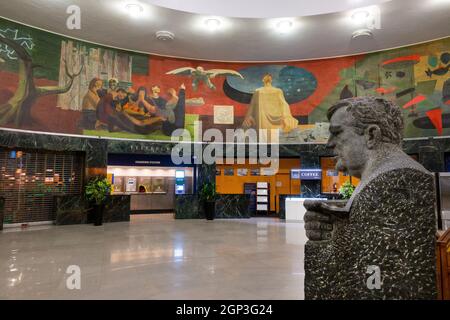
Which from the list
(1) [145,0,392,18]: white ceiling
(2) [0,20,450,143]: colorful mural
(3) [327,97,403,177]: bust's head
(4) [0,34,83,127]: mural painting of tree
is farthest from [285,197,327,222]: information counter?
(3) [327,97,403,177]: bust's head

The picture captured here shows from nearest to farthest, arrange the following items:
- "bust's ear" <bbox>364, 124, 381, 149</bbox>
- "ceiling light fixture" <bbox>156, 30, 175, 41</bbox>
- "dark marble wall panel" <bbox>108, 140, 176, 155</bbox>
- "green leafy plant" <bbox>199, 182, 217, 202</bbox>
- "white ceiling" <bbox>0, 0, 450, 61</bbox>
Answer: "bust's ear" <bbox>364, 124, 381, 149</bbox> → "white ceiling" <bbox>0, 0, 450, 61</bbox> → "ceiling light fixture" <bbox>156, 30, 175, 41</bbox> → "dark marble wall panel" <bbox>108, 140, 176, 155</bbox> → "green leafy plant" <bbox>199, 182, 217, 202</bbox>

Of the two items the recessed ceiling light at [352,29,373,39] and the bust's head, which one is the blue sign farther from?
the bust's head

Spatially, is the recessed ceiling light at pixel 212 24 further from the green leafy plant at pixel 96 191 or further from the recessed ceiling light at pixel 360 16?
the green leafy plant at pixel 96 191

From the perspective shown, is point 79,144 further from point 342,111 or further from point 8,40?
point 342,111

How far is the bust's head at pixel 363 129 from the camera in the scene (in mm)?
1732

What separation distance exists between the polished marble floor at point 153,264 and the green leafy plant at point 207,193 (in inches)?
148

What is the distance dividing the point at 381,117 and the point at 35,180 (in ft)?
41.4

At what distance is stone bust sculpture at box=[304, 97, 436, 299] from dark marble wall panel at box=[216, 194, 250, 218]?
12.3 m

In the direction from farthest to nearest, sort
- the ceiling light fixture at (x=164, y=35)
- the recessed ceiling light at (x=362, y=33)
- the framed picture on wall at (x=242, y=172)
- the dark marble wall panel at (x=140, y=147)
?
the framed picture on wall at (x=242, y=172), the dark marble wall panel at (x=140, y=147), the ceiling light fixture at (x=164, y=35), the recessed ceiling light at (x=362, y=33)

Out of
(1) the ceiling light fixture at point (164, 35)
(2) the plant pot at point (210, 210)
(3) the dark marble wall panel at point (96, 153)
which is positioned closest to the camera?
(3) the dark marble wall panel at point (96, 153)

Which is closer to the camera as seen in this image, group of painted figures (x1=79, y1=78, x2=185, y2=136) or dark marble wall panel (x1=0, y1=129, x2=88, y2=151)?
dark marble wall panel (x1=0, y1=129, x2=88, y2=151)

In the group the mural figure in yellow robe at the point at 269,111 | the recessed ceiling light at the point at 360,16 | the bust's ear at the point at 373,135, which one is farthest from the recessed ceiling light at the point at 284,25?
the bust's ear at the point at 373,135

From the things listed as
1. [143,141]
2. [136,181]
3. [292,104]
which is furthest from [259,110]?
[136,181]

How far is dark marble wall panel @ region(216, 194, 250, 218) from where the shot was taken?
551 inches
